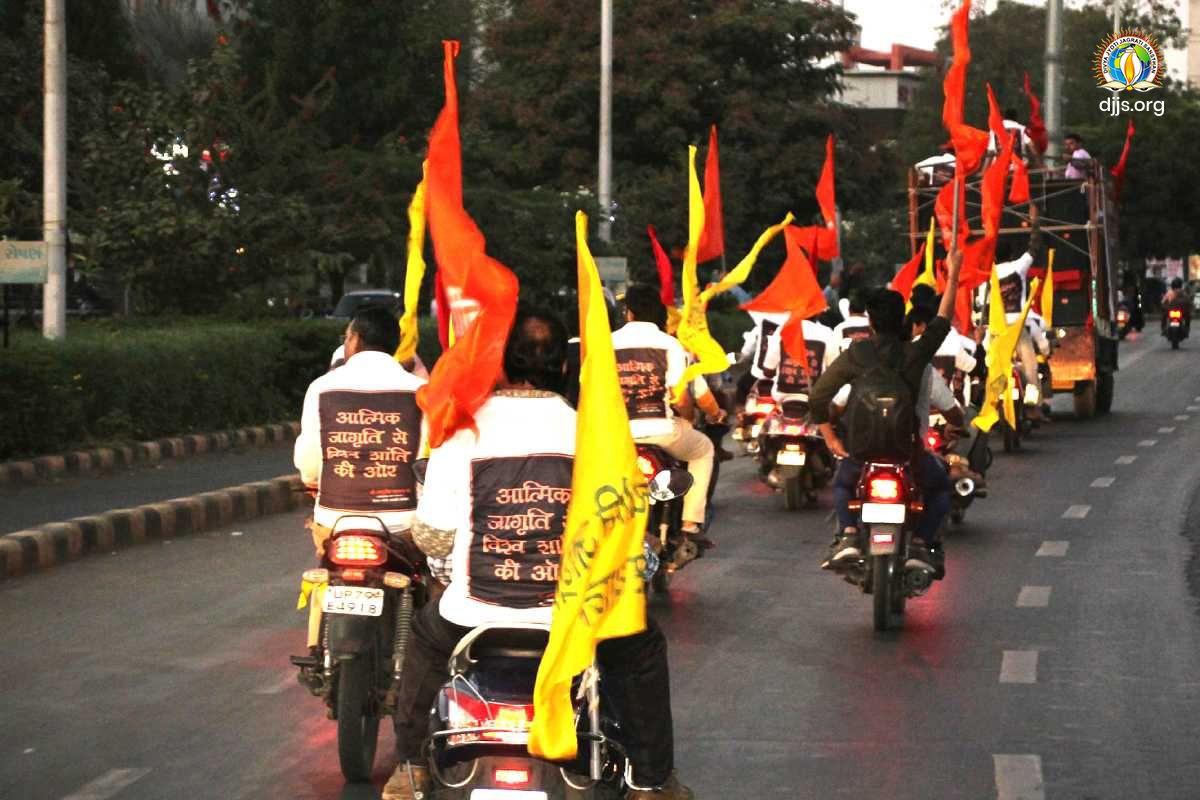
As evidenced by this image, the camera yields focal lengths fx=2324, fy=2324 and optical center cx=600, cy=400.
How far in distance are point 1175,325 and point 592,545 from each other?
1666 inches

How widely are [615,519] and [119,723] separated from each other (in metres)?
3.89

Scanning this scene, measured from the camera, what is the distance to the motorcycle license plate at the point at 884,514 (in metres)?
10.5

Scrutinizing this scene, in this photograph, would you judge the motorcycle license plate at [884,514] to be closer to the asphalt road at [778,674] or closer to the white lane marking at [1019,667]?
the asphalt road at [778,674]

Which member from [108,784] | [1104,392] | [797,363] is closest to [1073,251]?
[1104,392]

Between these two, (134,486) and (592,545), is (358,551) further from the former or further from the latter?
(134,486)

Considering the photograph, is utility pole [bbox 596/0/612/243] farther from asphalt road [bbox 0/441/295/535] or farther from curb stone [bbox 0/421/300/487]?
asphalt road [bbox 0/441/295/535]

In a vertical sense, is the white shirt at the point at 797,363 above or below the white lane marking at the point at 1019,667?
above

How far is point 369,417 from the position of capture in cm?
779

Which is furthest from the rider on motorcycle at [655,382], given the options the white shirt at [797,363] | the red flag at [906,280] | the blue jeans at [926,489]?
the red flag at [906,280]

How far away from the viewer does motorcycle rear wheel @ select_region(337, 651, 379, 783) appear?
730 cm

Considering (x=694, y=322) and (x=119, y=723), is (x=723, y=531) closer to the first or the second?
(x=694, y=322)

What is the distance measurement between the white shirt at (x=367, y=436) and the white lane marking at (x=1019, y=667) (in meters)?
2.91

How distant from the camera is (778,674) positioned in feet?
31.2

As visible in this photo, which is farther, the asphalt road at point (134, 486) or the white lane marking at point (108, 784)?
the asphalt road at point (134, 486)
